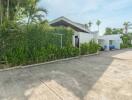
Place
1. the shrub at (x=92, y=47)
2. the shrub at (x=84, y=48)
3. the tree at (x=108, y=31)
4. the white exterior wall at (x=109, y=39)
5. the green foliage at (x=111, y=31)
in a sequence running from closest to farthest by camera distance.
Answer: the shrub at (x=84, y=48) → the shrub at (x=92, y=47) → the white exterior wall at (x=109, y=39) → the green foliage at (x=111, y=31) → the tree at (x=108, y=31)

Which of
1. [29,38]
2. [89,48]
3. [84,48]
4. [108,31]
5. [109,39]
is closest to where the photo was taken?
[29,38]

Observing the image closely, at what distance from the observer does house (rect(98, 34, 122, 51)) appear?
92.1 feet

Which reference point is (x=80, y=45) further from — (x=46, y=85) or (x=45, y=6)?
(x=46, y=85)

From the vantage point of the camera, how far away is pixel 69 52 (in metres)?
13.8

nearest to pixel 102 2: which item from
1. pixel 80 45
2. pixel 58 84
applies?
pixel 80 45

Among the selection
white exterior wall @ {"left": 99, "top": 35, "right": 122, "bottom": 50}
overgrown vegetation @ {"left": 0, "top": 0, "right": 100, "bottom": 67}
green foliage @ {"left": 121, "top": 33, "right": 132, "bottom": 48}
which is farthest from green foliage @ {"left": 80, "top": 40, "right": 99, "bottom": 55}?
green foliage @ {"left": 121, "top": 33, "right": 132, "bottom": 48}

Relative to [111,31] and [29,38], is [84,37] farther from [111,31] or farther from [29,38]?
[111,31]

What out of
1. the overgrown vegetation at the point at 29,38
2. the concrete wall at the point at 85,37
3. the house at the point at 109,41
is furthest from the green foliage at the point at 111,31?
the overgrown vegetation at the point at 29,38

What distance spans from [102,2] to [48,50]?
6.81m

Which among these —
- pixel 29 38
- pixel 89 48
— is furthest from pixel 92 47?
pixel 29 38

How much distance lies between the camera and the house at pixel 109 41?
92.1 ft

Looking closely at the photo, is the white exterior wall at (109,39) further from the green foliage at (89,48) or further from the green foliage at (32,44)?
the green foliage at (32,44)

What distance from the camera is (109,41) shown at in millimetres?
29531

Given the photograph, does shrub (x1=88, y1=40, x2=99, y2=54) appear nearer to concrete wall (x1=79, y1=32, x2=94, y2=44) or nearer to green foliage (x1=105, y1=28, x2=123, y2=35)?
concrete wall (x1=79, y1=32, x2=94, y2=44)
